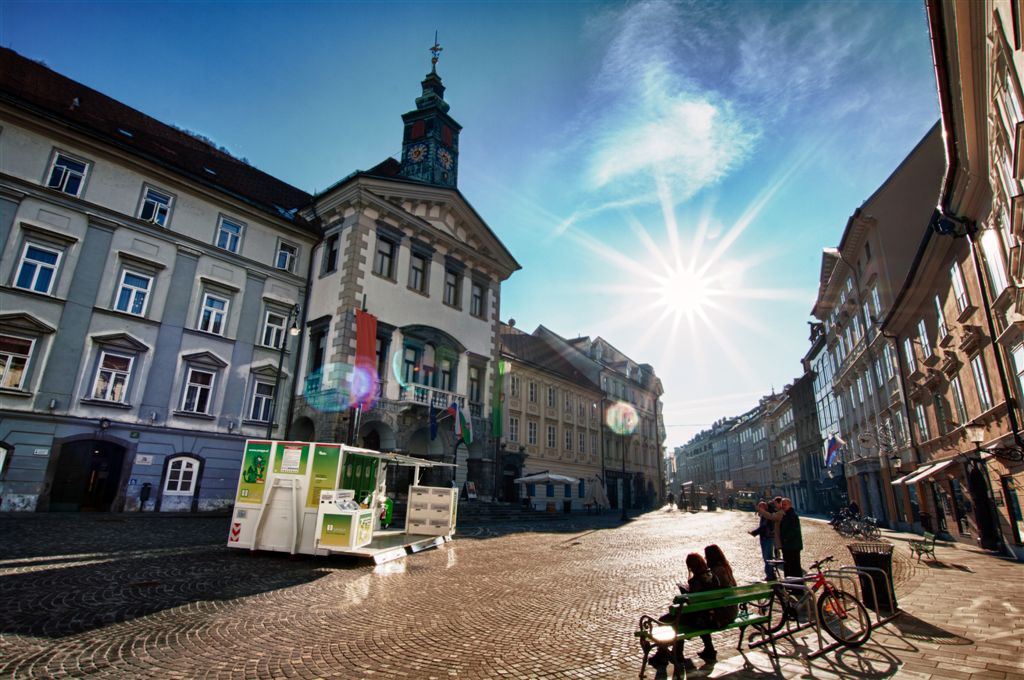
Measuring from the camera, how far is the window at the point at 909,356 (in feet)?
74.9

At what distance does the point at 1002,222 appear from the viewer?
13.0 m

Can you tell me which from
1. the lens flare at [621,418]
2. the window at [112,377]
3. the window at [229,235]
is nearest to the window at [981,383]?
the window at [229,235]

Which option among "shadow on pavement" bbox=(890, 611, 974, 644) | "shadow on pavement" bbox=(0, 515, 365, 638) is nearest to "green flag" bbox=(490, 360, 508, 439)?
"shadow on pavement" bbox=(0, 515, 365, 638)

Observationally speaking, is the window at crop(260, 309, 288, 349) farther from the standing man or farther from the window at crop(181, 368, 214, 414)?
the standing man

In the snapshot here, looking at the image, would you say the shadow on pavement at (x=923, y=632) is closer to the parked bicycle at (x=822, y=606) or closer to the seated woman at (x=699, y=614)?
the parked bicycle at (x=822, y=606)

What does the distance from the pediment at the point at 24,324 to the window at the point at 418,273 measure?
14520mm

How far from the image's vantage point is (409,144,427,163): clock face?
30.4 m

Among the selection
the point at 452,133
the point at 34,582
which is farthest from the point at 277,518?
the point at 452,133

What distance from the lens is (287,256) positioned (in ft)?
85.4

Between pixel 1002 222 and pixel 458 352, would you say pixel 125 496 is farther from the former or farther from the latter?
pixel 1002 222

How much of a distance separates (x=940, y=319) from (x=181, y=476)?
30.5m

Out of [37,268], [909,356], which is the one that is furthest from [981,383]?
[37,268]

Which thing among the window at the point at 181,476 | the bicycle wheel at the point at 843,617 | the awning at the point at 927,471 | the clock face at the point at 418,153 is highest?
the clock face at the point at 418,153

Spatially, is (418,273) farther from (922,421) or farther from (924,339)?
(922,421)
